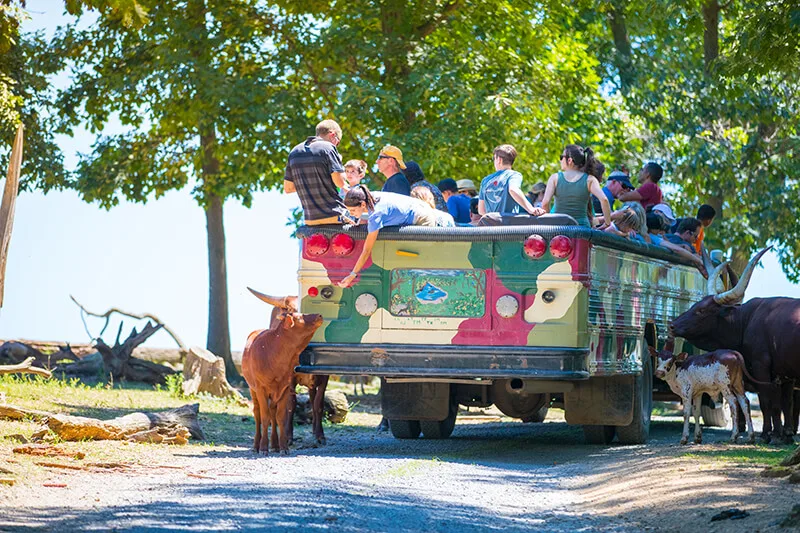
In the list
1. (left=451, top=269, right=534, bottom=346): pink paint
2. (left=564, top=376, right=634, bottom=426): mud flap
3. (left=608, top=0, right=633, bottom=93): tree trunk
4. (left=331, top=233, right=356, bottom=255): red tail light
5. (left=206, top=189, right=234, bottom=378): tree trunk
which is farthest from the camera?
(left=608, top=0, right=633, bottom=93): tree trunk

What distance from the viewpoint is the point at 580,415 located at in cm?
1255

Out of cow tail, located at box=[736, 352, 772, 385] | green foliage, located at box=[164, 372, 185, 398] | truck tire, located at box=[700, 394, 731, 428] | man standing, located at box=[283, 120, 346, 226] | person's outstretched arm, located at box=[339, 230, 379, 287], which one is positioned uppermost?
man standing, located at box=[283, 120, 346, 226]

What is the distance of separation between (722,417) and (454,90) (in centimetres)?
722

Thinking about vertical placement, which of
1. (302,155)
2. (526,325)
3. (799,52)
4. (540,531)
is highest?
(799,52)

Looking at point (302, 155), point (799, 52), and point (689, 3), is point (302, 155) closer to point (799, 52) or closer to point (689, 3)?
point (799, 52)

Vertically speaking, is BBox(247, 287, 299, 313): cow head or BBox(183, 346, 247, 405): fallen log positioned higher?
BBox(247, 287, 299, 313): cow head

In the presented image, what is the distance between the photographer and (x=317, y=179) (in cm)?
1178

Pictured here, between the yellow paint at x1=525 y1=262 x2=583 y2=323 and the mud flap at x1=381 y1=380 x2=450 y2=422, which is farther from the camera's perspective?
the mud flap at x1=381 y1=380 x2=450 y2=422

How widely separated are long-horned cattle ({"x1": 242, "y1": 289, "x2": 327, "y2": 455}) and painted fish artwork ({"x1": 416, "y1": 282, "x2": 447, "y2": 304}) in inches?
36.1

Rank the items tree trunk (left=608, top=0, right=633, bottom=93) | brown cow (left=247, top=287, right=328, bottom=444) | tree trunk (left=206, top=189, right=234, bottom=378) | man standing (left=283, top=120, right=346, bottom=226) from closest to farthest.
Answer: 1. man standing (left=283, top=120, right=346, bottom=226)
2. brown cow (left=247, top=287, right=328, bottom=444)
3. tree trunk (left=206, top=189, right=234, bottom=378)
4. tree trunk (left=608, top=0, right=633, bottom=93)

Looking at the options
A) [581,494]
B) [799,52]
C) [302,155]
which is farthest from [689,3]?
[581,494]

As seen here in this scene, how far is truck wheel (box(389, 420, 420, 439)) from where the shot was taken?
13.8 meters

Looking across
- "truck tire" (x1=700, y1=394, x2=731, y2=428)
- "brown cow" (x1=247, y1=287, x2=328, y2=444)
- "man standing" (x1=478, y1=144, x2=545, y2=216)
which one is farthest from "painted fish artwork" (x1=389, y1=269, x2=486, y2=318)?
"truck tire" (x1=700, y1=394, x2=731, y2=428)

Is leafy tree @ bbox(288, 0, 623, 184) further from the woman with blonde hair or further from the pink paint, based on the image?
the pink paint
